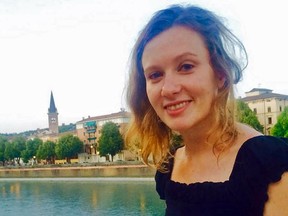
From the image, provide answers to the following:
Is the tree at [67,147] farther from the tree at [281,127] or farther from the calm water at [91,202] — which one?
the tree at [281,127]

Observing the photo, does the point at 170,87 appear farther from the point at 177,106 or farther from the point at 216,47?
the point at 216,47

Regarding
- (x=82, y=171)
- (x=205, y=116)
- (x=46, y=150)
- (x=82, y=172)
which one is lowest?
(x=82, y=172)

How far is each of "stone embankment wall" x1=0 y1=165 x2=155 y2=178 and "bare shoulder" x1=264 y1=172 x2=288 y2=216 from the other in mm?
33799

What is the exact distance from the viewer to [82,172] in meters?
45.4

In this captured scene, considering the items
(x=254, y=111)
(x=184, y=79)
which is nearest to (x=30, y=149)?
(x=254, y=111)

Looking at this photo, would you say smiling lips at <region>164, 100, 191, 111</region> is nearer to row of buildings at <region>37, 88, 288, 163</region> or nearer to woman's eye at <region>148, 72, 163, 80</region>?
woman's eye at <region>148, 72, 163, 80</region>

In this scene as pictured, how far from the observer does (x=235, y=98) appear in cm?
138

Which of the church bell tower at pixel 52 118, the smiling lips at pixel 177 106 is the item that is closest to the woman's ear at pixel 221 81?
the smiling lips at pixel 177 106

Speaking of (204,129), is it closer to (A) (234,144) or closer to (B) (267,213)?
(A) (234,144)

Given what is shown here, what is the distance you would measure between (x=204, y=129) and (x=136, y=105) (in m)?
0.38

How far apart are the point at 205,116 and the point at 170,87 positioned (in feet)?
0.48

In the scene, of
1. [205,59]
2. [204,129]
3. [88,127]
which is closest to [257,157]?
[204,129]

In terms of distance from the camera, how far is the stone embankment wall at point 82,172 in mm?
38062

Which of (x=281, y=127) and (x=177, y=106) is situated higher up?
(x=281, y=127)
